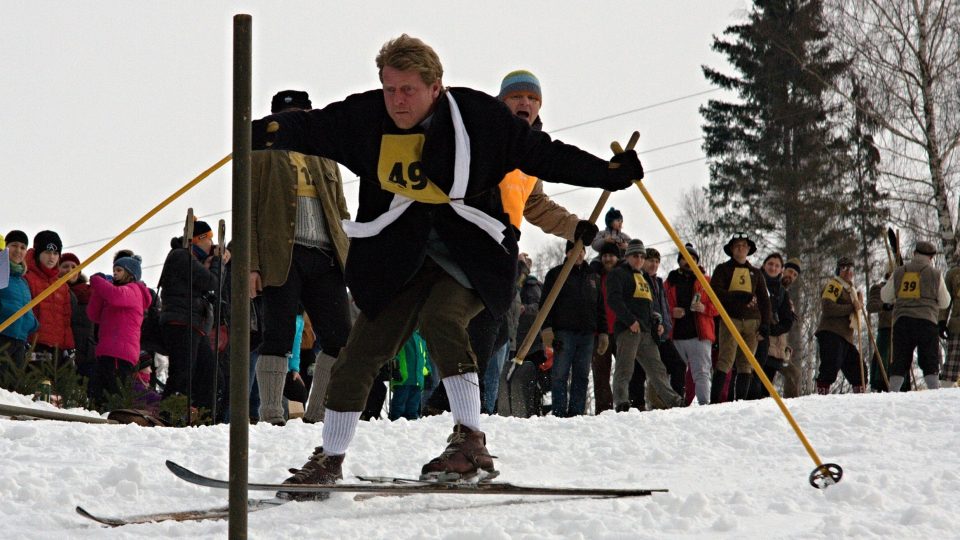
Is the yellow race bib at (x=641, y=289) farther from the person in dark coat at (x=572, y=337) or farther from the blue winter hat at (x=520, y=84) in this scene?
the blue winter hat at (x=520, y=84)

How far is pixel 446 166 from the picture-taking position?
4.64 metres

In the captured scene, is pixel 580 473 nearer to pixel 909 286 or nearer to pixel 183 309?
pixel 183 309

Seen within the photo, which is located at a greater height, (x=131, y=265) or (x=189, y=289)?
(x=131, y=265)

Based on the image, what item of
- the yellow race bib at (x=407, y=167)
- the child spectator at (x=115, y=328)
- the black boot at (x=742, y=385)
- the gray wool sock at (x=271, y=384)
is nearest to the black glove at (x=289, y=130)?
the yellow race bib at (x=407, y=167)

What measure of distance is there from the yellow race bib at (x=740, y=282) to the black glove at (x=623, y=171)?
695cm

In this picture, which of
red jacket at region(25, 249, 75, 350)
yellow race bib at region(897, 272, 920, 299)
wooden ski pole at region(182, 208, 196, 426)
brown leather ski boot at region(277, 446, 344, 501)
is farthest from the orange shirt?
yellow race bib at region(897, 272, 920, 299)

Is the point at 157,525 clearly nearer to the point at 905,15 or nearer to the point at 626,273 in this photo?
the point at 626,273

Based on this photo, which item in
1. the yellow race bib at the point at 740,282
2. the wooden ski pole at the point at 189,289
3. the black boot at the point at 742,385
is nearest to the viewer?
the wooden ski pole at the point at 189,289

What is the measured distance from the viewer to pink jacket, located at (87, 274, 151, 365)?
930cm

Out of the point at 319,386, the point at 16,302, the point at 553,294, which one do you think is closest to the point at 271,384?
the point at 319,386

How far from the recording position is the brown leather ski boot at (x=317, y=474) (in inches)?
181

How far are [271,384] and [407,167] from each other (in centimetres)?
267

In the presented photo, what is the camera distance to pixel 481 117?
15.5ft

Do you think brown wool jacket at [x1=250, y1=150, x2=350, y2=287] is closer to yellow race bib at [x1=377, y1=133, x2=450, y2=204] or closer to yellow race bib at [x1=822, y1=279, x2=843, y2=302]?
yellow race bib at [x1=377, y1=133, x2=450, y2=204]
